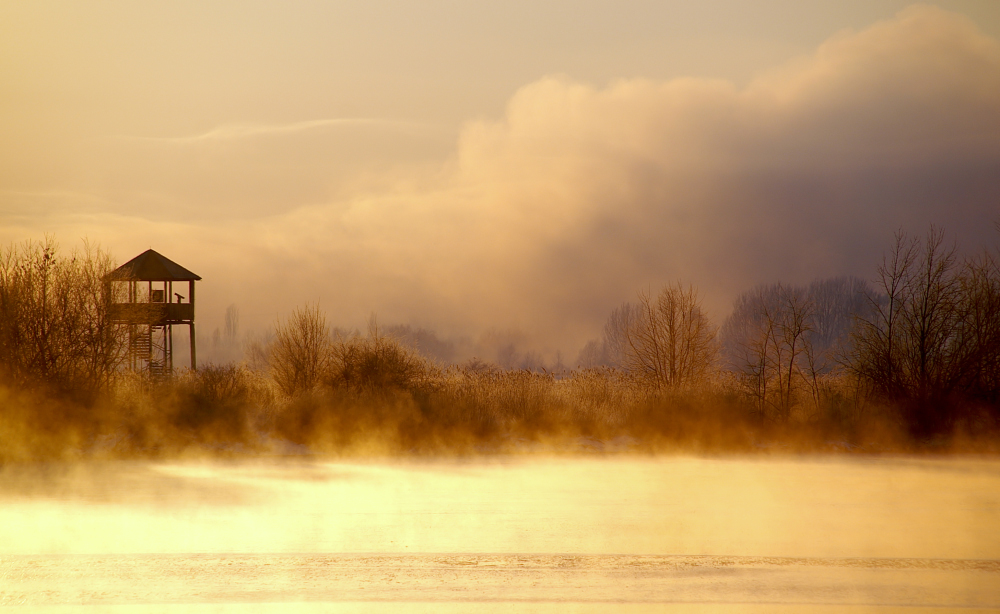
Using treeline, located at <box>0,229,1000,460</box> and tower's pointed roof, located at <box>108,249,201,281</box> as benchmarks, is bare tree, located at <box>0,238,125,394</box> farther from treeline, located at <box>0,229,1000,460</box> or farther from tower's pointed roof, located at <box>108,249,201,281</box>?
tower's pointed roof, located at <box>108,249,201,281</box>

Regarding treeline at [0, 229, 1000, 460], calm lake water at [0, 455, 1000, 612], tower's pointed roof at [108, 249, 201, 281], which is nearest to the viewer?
calm lake water at [0, 455, 1000, 612]

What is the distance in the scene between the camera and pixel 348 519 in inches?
316

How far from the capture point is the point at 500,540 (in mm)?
7219

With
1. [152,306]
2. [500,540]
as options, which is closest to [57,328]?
[152,306]

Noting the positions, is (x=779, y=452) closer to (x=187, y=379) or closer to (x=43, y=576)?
(x=43, y=576)

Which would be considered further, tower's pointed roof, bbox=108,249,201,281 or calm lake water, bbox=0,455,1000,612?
tower's pointed roof, bbox=108,249,201,281

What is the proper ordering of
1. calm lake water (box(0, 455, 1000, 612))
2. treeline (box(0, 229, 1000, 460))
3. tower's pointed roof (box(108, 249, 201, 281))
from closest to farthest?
1. calm lake water (box(0, 455, 1000, 612))
2. treeline (box(0, 229, 1000, 460))
3. tower's pointed roof (box(108, 249, 201, 281))

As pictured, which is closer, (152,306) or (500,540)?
(500,540)

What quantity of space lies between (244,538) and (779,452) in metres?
10.6

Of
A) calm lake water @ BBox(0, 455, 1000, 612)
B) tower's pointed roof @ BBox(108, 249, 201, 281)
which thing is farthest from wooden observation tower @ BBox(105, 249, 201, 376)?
calm lake water @ BBox(0, 455, 1000, 612)

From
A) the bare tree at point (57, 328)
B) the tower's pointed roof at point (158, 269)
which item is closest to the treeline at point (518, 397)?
the bare tree at point (57, 328)

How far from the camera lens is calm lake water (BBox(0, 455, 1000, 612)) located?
5680mm

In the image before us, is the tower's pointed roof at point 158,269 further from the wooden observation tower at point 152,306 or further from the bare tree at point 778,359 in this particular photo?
the bare tree at point 778,359

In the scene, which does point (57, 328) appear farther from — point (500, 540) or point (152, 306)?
point (500, 540)
